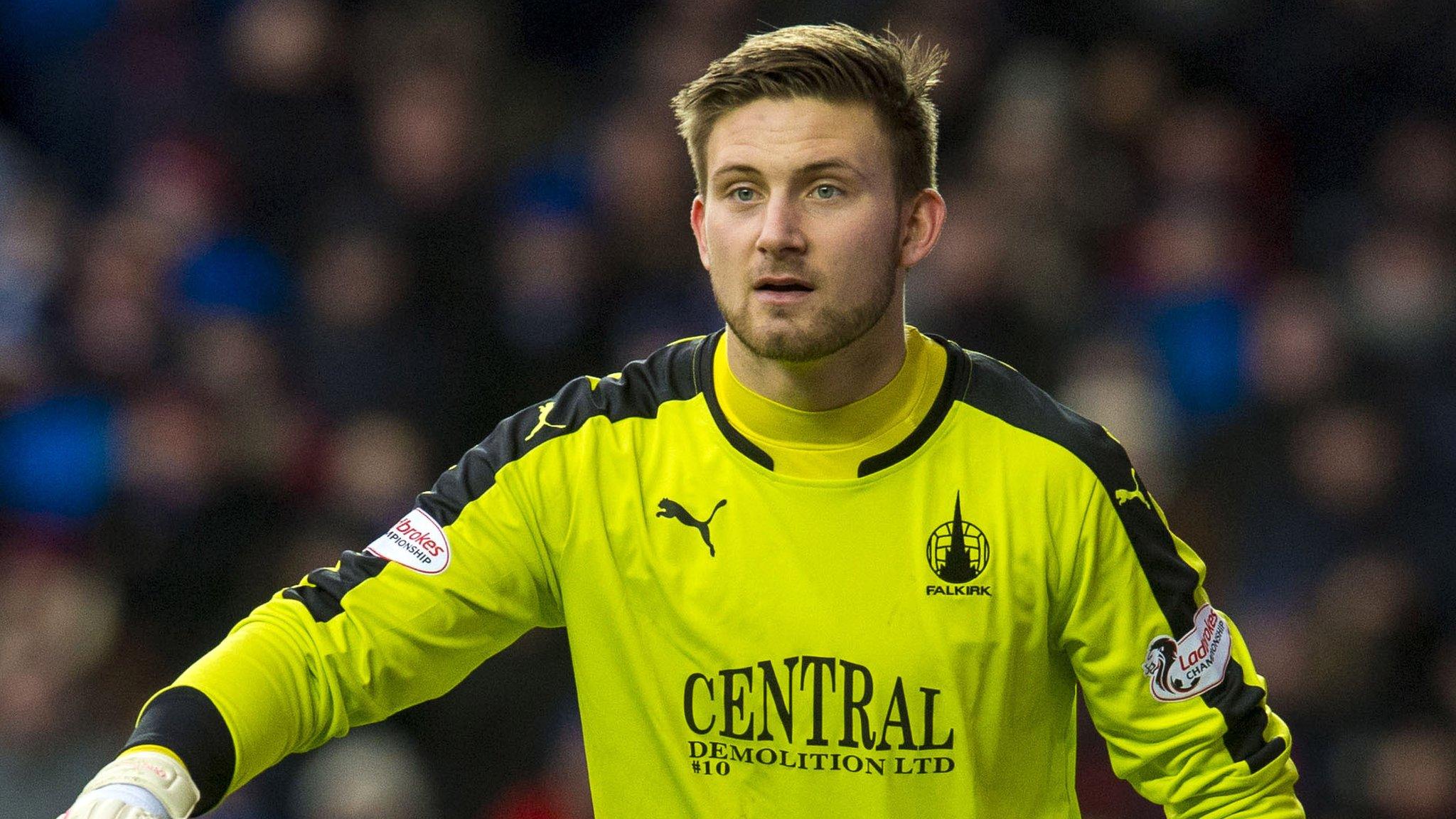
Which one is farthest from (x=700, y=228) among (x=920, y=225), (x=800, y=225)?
(x=920, y=225)

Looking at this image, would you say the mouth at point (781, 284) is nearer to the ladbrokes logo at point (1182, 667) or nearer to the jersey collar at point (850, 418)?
the jersey collar at point (850, 418)

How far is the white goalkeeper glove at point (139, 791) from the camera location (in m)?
2.75

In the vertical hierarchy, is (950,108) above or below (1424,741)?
above

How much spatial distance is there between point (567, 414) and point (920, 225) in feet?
2.60

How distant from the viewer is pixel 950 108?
7.79m

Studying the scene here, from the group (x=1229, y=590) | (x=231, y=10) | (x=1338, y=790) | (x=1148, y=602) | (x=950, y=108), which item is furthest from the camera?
(x=231, y=10)

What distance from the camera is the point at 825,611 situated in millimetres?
3398

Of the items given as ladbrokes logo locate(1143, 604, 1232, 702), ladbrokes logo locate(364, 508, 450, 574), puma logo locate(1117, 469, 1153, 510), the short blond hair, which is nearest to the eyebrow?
the short blond hair

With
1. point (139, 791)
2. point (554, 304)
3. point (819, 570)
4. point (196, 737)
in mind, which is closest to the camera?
point (139, 791)

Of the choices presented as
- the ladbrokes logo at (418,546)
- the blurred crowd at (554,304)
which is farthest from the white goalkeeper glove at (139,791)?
the blurred crowd at (554,304)

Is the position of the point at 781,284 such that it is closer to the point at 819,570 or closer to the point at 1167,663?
the point at 819,570

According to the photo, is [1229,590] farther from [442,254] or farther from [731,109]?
→ [731,109]

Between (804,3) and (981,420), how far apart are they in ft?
16.6

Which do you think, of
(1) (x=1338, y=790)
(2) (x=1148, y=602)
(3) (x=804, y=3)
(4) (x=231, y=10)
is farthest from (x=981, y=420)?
(4) (x=231, y=10)
